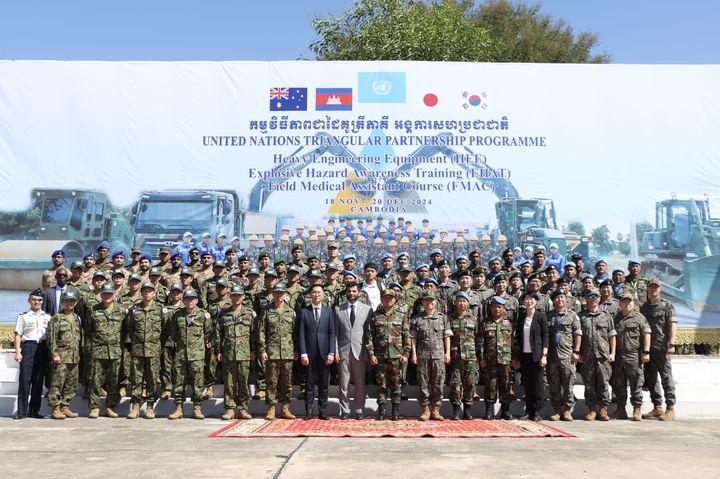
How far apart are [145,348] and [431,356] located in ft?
9.78

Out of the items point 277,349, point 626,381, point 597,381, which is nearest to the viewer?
point 277,349

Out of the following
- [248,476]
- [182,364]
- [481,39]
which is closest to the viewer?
[248,476]

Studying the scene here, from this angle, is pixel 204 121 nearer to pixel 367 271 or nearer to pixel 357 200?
pixel 357 200

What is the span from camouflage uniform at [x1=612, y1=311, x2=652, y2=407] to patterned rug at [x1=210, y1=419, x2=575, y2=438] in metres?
1.24

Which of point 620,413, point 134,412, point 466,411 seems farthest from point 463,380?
point 134,412

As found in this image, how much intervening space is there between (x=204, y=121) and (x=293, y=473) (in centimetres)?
747

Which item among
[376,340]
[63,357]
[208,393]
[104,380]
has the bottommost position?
[208,393]

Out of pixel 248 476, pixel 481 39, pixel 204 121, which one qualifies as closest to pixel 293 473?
pixel 248 476

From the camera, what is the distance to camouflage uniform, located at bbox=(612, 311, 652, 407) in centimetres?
798

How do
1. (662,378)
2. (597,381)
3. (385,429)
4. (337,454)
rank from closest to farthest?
(337,454), (385,429), (597,381), (662,378)

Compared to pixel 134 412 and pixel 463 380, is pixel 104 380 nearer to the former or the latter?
pixel 134 412

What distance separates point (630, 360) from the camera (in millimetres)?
8000

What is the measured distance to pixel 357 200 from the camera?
36.9ft

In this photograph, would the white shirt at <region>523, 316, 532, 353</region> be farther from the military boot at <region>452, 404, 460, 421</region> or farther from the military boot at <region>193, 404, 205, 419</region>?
the military boot at <region>193, 404, 205, 419</region>
